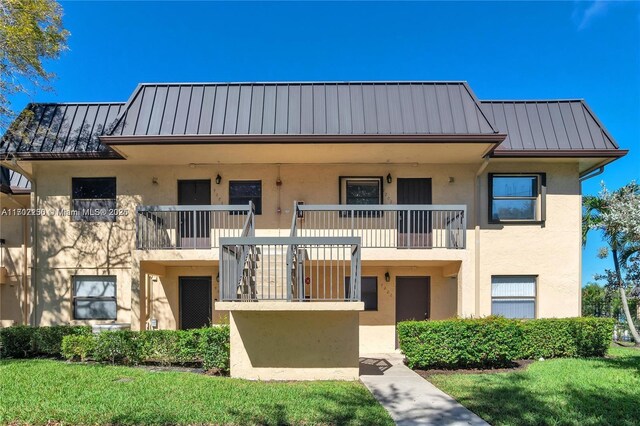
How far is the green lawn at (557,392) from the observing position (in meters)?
5.84

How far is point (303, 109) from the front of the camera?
10.8 metres

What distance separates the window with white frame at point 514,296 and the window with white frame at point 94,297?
Result: 10569 mm

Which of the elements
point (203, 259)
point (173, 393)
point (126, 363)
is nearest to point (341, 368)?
point (173, 393)

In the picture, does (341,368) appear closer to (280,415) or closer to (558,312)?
(280,415)

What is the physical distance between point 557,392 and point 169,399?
6.44 meters

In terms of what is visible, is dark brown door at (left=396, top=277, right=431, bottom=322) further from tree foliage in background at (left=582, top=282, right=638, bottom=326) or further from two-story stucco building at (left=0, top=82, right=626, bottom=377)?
tree foliage in background at (left=582, top=282, right=638, bottom=326)

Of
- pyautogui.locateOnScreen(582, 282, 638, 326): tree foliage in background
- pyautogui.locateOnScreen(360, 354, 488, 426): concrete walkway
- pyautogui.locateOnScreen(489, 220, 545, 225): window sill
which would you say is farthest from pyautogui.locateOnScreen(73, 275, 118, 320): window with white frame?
pyautogui.locateOnScreen(582, 282, 638, 326): tree foliage in background

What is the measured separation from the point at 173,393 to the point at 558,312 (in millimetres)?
9942

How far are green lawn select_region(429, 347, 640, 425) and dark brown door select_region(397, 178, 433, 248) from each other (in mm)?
3768

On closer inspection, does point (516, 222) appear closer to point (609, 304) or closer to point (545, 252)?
point (545, 252)

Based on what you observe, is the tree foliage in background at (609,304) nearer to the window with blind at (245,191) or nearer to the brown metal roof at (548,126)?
the brown metal roof at (548,126)

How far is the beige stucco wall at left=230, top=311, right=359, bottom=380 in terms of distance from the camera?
26.7ft

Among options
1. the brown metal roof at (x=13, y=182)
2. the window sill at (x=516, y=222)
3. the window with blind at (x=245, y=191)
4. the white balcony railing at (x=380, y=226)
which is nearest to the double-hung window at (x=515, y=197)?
the window sill at (x=516, y=222)

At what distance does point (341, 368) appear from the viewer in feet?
26.6
